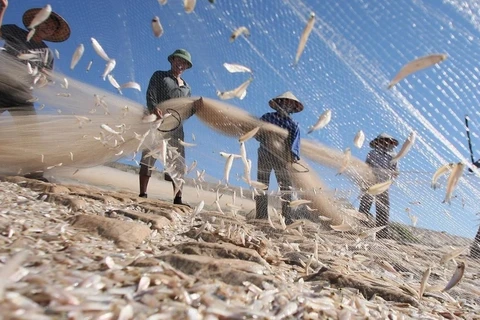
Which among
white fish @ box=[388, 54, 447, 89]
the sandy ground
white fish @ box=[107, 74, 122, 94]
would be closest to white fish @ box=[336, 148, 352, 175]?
the sandy ground

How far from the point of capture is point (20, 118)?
11.5 ft

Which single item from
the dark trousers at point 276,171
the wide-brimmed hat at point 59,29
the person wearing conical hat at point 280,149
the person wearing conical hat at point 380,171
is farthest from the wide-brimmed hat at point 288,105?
the wide-brimmed hat at point 59,29

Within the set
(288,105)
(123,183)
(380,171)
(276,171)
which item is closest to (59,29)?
(288,105)

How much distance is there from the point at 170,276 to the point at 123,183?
6.03 metres

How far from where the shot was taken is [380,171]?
11.1ft

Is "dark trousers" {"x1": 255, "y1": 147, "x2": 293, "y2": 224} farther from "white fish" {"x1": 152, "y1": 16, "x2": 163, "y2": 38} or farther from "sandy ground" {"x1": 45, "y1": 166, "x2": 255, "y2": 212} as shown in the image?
"white fish" {"x1": 152, "y1": 16, "x2": 163, "y2": 38}

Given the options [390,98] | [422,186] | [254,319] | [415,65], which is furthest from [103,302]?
[422,186]

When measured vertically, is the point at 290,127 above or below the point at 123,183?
above

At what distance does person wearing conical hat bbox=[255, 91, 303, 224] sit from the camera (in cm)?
358

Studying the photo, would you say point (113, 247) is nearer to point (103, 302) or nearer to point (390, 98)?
point (103, 302)

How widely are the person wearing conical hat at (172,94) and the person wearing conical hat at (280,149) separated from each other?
81 cm

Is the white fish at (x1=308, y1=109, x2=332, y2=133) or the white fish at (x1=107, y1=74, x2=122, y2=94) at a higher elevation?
the white fish at (x1=308, y1=109, x2=332, y2=133)

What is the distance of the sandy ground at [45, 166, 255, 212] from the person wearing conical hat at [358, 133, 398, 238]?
4.43 feet

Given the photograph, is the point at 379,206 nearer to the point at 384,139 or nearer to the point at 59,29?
the point at 384,139
